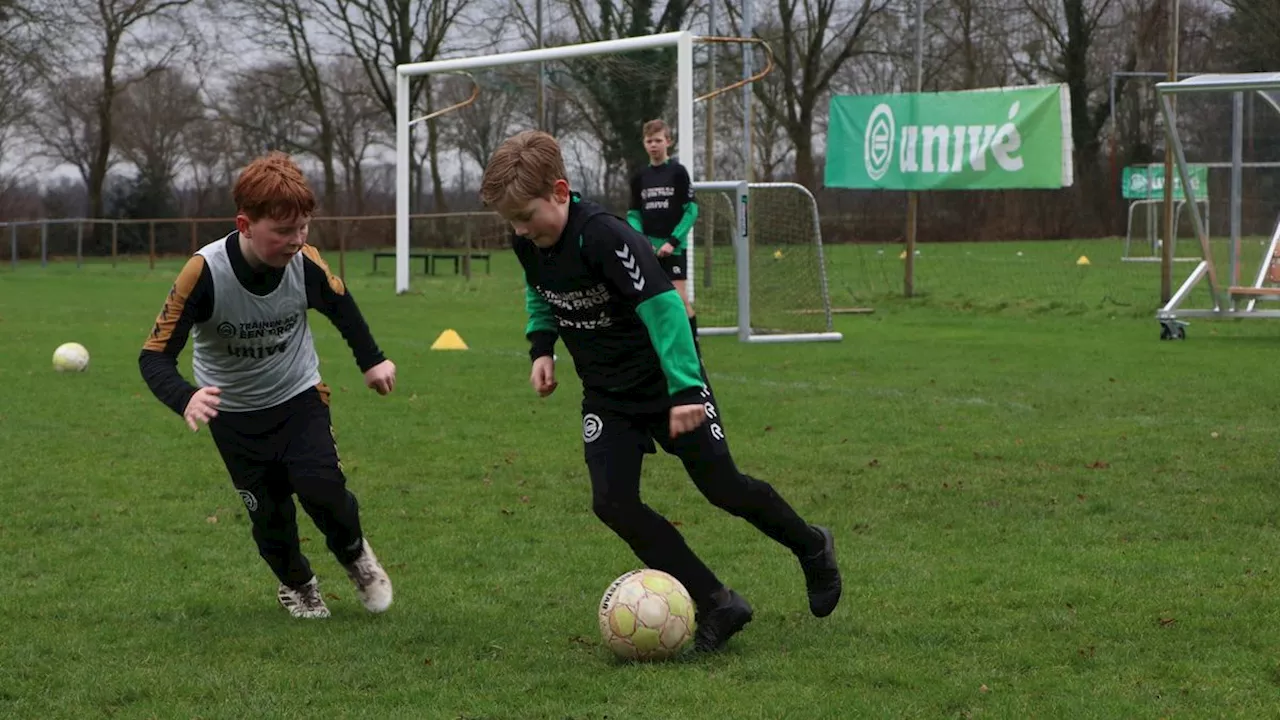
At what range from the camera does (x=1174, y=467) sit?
25.7ft

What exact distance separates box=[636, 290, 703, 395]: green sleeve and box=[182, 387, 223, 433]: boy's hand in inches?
53.0

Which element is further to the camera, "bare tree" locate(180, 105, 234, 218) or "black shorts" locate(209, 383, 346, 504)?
"bare tree" locate(180, 105, 234, 218)

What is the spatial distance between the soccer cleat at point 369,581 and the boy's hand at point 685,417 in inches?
57.7

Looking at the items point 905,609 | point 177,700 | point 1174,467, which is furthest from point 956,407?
point 177,700

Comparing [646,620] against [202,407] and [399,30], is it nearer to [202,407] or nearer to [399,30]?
[202,407]

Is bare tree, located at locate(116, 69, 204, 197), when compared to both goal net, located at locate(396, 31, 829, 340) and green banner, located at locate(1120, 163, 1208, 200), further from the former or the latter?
green banner, located at locate(1120, 163, 1208, 200)

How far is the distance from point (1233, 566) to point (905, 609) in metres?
1.44

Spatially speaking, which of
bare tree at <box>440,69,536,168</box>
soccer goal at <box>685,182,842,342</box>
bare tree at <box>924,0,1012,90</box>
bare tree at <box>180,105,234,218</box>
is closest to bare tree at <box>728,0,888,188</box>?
bare tree at <box>924,0,1012,90</box>

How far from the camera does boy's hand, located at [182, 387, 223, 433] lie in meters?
4.49

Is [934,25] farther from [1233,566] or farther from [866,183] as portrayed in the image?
[1233,566]

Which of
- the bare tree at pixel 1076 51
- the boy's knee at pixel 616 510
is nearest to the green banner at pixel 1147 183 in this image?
the bare tree at pixel 1076 51

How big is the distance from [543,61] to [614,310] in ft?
52.2

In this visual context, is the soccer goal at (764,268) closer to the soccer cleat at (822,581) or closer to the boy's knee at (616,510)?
the soccer cleat at (822,581)

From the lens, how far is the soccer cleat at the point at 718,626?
4656 millimetres
